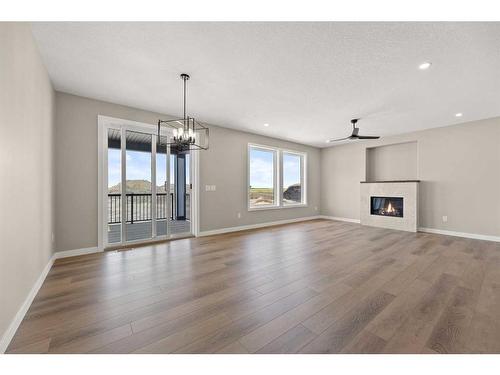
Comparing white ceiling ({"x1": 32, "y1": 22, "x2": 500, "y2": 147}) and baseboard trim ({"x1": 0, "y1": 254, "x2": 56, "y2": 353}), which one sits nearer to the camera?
baseboard trim ({"x1": 0, "y1": 254, "x2": 56, "y2": 353})

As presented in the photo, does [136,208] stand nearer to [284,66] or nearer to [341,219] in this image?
[284,66]

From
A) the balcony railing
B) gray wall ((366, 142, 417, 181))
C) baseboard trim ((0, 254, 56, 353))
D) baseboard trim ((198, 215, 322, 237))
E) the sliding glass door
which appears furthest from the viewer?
the balcony railing

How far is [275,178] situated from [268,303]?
15.5ft

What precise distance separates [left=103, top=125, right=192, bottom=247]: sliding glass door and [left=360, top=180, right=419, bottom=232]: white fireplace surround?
5003 millimetres

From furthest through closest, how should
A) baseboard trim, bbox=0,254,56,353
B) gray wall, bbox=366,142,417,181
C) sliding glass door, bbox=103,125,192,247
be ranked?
gray wall, bbox=366,142,417,181 < sliding glass door, bbox=103,125,192,247 < baseboard trim, bbox=0,254,56,353

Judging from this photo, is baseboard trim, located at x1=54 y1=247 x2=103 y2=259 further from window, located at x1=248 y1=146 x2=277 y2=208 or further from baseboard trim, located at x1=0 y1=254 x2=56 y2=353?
window, located at x1=248 y1=146 x2=277 y2=208

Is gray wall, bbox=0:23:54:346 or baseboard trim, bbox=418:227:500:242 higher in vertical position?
gray wall, bbox=0:23:54:346

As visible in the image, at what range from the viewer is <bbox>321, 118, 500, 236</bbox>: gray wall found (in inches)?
171

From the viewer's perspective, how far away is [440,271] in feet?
8.86

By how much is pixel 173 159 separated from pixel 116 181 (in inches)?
52.0

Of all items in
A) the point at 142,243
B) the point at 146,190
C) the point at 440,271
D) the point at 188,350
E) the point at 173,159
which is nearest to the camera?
the point at 188,350

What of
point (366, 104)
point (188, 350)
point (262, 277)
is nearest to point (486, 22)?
point (366, 104)

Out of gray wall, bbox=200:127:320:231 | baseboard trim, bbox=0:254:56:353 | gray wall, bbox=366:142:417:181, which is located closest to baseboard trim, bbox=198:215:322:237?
gray wall, bbox=200:127:320:231

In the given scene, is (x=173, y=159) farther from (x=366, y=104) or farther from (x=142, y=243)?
(x=366, y=104)
